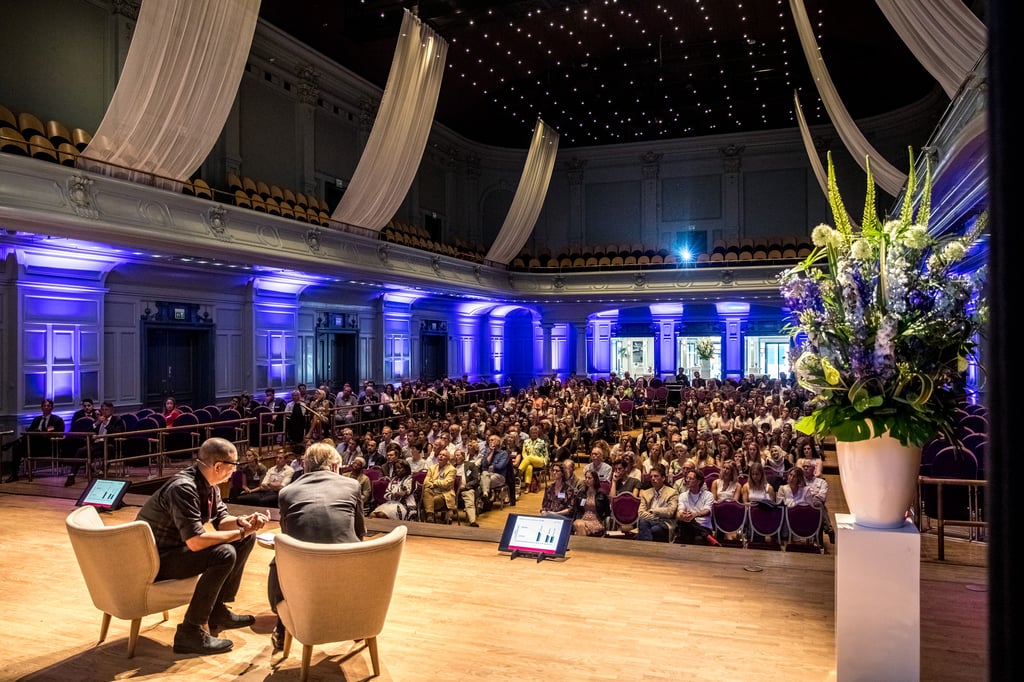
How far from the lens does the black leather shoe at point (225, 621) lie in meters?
4.06

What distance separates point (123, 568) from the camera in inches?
144

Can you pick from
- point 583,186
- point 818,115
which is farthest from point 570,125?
point 818,115

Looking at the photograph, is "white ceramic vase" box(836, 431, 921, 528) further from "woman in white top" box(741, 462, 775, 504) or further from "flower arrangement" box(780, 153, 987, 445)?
"woman in white top" box(741, 462, 775, 504)

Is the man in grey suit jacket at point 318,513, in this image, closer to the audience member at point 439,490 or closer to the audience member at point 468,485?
the audience member at point 439,490

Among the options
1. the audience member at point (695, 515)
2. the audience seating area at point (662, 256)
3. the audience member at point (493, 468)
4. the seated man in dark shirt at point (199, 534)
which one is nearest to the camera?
the seated man in dark shirt at point (199, 534)

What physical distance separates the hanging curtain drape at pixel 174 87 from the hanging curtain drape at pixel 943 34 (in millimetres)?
8633

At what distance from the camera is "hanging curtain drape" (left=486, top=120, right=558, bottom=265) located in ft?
60.7

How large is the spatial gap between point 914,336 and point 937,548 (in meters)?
3.79

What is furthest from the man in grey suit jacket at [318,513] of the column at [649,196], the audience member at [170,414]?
the column at [649,196]

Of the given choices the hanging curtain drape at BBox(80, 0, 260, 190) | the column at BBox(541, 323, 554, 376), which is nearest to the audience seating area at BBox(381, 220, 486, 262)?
the column at BBox(541, 323, 554, 376)

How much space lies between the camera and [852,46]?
1738 centimetres

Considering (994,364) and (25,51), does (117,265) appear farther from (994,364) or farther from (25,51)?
(994,364)

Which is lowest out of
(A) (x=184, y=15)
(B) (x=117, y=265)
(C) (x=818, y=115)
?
(B) (x=117, y=265)

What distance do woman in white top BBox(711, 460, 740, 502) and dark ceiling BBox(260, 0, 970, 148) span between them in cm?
1082
